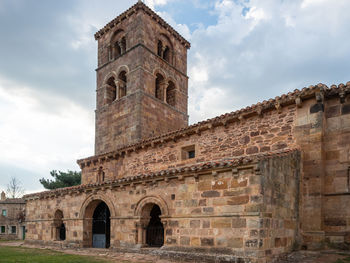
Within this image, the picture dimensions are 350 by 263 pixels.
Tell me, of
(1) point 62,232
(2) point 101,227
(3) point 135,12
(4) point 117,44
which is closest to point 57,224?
(1) point 62,232

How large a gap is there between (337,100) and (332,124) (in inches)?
29.2

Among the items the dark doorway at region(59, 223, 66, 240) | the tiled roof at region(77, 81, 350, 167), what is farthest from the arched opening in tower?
the dark doorway at region(59, 223, 66, 240)

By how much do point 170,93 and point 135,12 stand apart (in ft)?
17.3

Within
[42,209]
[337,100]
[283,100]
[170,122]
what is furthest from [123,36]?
[337,100]

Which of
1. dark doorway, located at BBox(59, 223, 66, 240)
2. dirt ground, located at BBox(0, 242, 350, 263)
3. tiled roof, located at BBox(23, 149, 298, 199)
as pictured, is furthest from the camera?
dark doorway, located at BBox(59, 223, 66, 240)

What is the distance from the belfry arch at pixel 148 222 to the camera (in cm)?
974

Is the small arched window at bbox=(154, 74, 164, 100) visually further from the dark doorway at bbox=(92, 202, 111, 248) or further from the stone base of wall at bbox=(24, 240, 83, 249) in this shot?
the stone base of wall at bbox=(24, 240, 83, 249)

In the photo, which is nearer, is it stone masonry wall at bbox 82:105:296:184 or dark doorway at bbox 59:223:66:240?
stone masonry wall at bbox 82:105:296:184

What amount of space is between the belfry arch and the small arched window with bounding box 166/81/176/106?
31.0 feet

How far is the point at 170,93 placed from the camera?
65.9 feet

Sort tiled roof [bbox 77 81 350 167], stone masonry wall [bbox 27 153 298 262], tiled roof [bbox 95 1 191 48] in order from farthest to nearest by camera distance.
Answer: tiled roof [bbox 95 1 191 48] → tiled roof [bbox 77 81 350 167] → stone masonry wall [bbox 27 153 298 262]

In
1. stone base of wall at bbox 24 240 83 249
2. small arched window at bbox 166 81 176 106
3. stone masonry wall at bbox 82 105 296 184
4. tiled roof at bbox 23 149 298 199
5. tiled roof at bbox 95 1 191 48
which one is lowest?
stone base of wall at bbox 24 240 83 249

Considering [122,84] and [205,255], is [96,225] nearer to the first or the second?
[205,255]

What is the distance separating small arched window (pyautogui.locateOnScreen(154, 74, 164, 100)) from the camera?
19.1m
